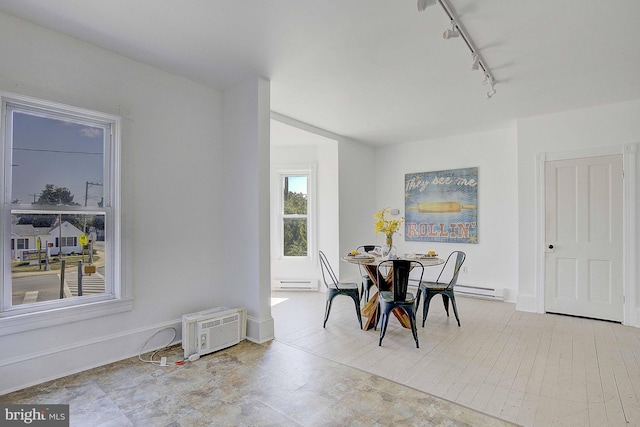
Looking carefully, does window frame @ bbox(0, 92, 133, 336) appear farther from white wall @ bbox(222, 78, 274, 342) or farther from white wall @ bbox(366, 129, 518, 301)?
white wall @ bbox(366, 129, 518, 301)

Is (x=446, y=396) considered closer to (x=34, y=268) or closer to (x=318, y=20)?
(x=318, y=20)

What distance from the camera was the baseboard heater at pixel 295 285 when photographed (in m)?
5.86

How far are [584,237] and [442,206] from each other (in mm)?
2055

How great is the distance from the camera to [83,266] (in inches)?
110

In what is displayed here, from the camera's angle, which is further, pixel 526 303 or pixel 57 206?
pixel 526 303

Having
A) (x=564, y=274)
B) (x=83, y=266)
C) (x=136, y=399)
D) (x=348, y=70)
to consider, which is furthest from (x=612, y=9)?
(x=83, y=266)

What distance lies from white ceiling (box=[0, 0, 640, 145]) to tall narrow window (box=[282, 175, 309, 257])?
216cm

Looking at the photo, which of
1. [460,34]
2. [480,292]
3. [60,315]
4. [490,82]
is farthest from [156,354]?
[480,292]

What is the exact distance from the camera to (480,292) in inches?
206

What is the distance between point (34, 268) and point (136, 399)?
4.41 ft

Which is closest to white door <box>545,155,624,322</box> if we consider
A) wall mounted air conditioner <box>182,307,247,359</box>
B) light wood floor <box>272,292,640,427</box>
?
light wood floor <box>272,292,640,427</box>

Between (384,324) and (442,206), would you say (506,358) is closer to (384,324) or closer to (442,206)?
(384,324)

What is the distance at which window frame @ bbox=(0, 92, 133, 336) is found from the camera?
2.37 m

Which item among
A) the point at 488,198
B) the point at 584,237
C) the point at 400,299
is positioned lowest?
the point at 400,299
